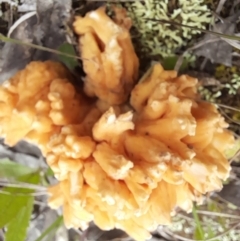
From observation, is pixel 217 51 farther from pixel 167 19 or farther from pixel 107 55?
pixel 107 55

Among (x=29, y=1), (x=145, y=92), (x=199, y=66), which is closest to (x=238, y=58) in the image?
(x=199, y=66)

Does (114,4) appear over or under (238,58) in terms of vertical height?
over

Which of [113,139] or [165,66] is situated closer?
[113,139]

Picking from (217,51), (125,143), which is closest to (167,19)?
(217,51)

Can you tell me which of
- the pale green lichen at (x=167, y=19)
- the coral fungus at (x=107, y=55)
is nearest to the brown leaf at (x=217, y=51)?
the pale green lichen at (x=167, y=19)

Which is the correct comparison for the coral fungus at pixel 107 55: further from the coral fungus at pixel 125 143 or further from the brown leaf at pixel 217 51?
the brown leaf at pixel 217 51

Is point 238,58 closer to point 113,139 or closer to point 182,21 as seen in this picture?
point 182,21
